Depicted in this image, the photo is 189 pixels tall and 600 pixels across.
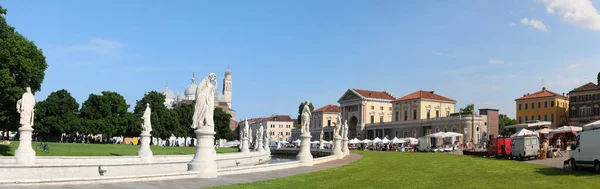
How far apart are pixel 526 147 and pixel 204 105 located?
21395 millimetres

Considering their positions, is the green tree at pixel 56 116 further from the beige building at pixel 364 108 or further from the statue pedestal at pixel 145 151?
the beige building at pixel 364 108

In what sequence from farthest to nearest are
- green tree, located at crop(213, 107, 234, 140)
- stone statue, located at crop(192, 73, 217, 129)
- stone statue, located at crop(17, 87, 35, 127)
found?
green tree, located at crop(213, 107, 234, 140), stone statue, located at crop(17, 87, 35, 127), stone statue, located at crop(192, 73, 217, 129)

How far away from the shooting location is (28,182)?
45.5ft

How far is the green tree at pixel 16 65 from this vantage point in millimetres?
32188

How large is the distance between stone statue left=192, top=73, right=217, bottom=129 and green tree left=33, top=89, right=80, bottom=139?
63083 millimetres

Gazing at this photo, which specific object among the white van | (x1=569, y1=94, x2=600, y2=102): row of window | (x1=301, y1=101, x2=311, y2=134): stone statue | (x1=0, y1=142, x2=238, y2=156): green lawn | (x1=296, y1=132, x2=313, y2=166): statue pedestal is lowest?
(x1=0, y1=142, x2=238, y2=156): green lawn

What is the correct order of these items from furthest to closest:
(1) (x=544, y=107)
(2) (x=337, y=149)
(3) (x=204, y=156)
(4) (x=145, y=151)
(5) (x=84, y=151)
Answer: (1) (x=544, y=107) < (2) (x=337, y=149) < (5) (x=84, y=151) < (4) (x=145, y=151) < (3) (x=204, y=156)

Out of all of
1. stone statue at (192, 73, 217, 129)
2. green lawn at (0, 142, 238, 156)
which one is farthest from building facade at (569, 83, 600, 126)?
stone statue at (192, 73, 217, 129)

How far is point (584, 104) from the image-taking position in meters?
88.6

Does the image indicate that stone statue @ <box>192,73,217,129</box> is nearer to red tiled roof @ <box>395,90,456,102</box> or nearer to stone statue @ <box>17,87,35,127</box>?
stone statue @ <box>17,87,35,127</box>

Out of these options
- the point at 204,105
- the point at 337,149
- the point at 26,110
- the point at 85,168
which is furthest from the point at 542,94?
the point at 85,168

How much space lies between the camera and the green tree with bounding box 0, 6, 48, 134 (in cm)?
3219

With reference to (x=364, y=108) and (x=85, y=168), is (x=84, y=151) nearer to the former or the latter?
(x=85, y=168)

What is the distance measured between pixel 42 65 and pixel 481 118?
235ft
